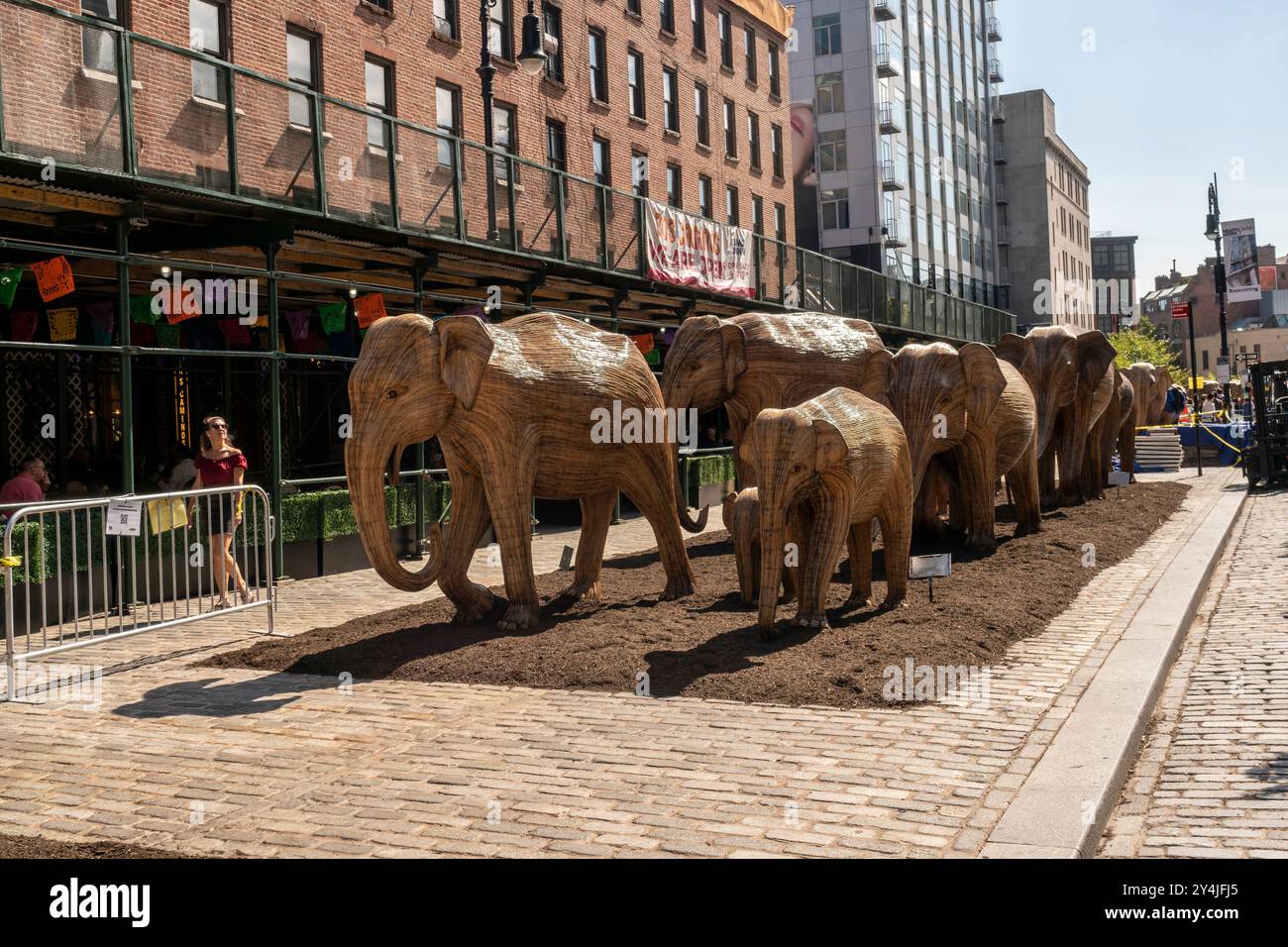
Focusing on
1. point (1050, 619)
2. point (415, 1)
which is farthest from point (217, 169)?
point (415, 1)

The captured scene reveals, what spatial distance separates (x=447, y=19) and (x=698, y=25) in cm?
1310

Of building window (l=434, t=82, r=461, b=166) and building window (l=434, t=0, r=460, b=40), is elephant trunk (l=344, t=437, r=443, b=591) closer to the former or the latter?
building window (l=434, t=82, r=461, b=166)

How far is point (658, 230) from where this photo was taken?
22.4 meters

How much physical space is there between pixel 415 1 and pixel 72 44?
1353 centimetres

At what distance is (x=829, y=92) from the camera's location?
60.0 m

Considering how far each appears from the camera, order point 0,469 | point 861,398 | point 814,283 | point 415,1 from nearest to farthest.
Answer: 1. point 861,398
2. point 0,469
3. point 415,1
4. point 814,283

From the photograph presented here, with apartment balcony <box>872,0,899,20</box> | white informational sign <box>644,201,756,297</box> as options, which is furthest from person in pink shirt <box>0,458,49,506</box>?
apartment balcony <box>872,0,899,20</box>

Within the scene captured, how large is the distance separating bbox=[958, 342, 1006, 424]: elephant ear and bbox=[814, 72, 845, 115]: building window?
1937 inches

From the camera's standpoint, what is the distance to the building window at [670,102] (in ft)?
114

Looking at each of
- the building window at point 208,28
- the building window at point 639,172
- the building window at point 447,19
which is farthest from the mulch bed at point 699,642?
the building window at point 639,172

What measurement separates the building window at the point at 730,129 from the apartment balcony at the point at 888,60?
2304cm

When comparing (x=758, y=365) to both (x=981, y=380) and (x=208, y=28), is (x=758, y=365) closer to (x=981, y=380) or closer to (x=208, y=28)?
(x=981, y=380)

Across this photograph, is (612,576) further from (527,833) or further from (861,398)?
(527,833)
